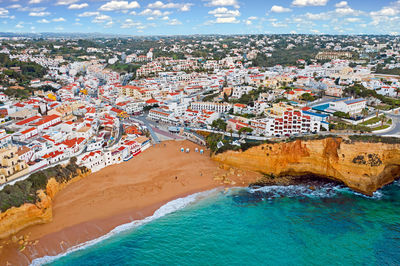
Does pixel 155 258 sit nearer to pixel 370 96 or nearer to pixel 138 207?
pixel 138 207

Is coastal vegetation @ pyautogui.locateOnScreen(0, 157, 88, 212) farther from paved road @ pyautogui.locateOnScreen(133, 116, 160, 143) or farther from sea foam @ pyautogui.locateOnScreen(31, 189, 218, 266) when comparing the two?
paved road @ pyautogui.locateOnScreen(133, 116, 160, 143)

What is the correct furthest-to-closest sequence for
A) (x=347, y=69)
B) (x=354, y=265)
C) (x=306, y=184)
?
1. (x=347, y=69)
2. (x=306, y=184)
3. (x=354, y=265)

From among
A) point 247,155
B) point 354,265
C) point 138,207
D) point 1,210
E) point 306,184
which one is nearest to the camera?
point 354,265

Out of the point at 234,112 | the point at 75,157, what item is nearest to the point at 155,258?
the point at 75,157

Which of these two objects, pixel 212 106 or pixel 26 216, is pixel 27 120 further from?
pixel 212 106

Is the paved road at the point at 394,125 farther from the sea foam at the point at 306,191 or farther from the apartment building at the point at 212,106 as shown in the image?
the apartment building at the point at 212,106

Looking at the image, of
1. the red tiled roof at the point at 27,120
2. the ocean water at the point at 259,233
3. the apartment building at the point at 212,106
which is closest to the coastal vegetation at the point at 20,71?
the red tiled roof at the point at 27,120

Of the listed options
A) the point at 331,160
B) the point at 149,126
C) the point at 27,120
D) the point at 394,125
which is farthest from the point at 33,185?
the point at 394,125
